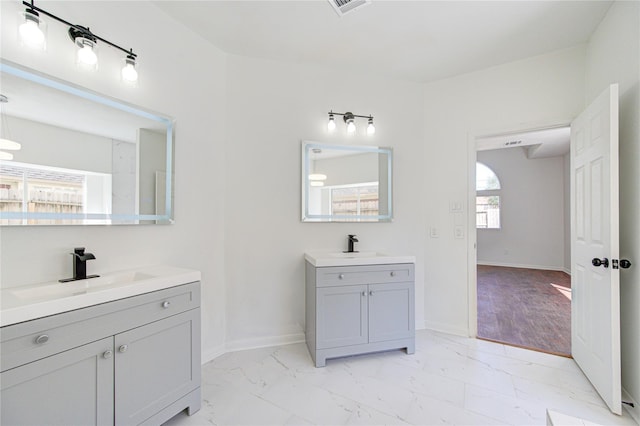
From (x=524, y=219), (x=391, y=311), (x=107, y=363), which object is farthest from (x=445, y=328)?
(x=524, y=219)

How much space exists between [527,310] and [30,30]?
5226 mm

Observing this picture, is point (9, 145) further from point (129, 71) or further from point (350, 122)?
point (350, 122)

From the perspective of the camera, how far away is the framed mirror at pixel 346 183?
265cm

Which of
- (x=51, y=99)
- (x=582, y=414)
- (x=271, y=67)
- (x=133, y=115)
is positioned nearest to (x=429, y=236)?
(x=582, y=414)

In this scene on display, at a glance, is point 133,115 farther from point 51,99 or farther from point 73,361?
point 73,361

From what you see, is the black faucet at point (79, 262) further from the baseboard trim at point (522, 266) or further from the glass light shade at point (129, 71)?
the baseboard trim at point (522, 266)

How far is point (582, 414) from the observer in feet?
5.36

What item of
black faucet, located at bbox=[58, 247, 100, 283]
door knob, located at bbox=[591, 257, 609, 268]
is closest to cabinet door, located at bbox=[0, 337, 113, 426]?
black faucet, located at bbox=[58, 247, 100, 283]

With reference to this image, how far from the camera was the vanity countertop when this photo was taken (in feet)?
3.25

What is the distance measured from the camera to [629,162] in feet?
5.73

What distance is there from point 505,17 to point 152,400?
3407mm

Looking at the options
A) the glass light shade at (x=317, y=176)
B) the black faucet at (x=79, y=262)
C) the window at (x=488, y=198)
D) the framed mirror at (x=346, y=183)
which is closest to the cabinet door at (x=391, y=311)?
the framed mirror at (x=346, y=183)

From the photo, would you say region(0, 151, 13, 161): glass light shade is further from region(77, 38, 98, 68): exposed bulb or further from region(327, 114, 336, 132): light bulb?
region(327, 114, 336, 132): light bulb

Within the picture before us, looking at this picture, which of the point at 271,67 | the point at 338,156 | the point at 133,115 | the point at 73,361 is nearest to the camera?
the point at 73,361
